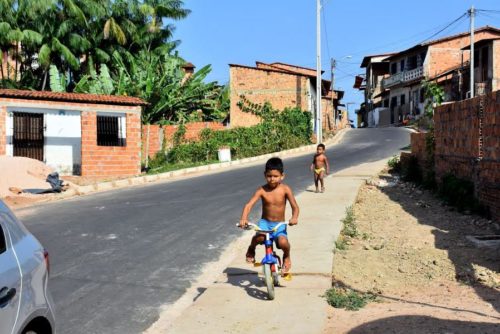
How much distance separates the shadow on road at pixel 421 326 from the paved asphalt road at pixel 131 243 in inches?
84.9

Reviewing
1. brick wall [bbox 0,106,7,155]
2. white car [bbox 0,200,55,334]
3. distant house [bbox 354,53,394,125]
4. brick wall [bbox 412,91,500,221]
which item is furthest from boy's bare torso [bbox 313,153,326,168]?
distant house [bbox 354,53,394,125]

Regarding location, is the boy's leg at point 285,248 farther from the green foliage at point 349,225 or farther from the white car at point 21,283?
the green foliage at point 349,225

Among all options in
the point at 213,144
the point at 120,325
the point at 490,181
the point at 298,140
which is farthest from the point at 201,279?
the point at 298,140

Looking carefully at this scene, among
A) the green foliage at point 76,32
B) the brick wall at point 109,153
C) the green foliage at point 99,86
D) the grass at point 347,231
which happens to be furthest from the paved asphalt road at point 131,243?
the green foliage at point 76,32

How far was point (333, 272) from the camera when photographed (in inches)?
272

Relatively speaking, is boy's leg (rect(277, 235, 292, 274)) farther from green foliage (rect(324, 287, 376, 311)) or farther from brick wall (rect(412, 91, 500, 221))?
brick wall (rect(412, 91, 500, 221))

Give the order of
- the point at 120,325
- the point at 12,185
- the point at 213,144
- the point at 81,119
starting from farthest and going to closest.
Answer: the point at 213,144 < the point at 81,119 < the point at 12,185 < the point at 120,325

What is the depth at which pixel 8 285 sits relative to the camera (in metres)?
3.00

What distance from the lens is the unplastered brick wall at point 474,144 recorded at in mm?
9805

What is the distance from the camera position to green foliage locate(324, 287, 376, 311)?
17.8ft

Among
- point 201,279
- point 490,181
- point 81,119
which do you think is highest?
point 81,119

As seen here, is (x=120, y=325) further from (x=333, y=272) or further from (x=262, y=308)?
(x=333, y=272)

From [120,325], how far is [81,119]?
1746 centimetres

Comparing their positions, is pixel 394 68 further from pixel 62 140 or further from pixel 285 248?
pixel 285 248
